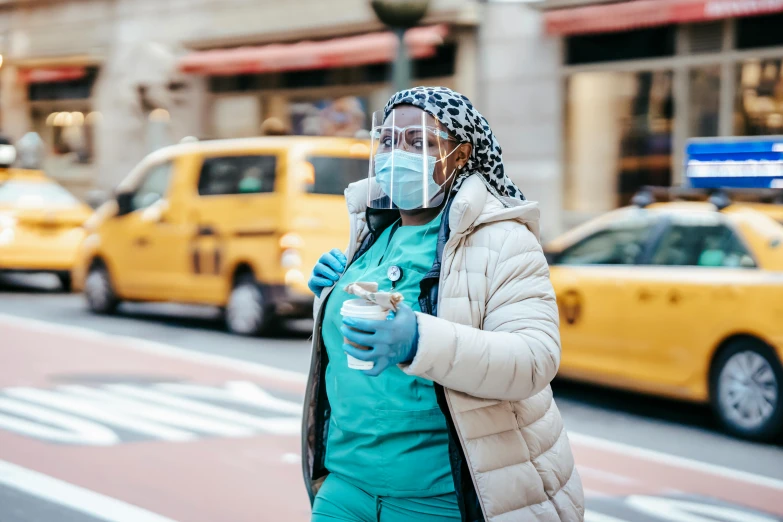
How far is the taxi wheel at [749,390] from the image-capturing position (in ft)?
23.7

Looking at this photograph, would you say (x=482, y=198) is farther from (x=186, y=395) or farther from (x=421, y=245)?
(x=186, y=395)

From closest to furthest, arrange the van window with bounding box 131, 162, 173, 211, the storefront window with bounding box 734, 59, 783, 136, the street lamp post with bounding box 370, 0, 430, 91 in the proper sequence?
1. the street lamp post with bounding box 370, 0, 430, 91
2. the van window with bounding box 131, 162, 173, 211
3. the storefront window with bounding box 734, 59, 783, 136

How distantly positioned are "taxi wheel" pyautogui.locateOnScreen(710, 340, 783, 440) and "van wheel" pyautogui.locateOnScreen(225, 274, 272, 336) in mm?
5091

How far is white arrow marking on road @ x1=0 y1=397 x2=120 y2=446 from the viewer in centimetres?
701

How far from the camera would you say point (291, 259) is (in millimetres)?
11102

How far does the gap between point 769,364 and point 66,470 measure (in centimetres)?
425

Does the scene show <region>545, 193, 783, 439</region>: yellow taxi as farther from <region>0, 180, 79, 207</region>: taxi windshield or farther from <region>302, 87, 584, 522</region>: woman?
<region>0, 180, 79, 207</region>: taxi windshield

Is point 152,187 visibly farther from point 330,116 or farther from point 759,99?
point 330,116

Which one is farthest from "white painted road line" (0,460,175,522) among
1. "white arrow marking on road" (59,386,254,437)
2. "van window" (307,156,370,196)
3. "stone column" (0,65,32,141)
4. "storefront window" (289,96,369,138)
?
"stone column" (0,65,32,141)

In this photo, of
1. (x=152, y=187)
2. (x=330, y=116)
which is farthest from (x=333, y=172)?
(x=330, y=116)

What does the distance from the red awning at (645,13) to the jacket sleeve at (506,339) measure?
12220mm

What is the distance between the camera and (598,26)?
51.6 feet

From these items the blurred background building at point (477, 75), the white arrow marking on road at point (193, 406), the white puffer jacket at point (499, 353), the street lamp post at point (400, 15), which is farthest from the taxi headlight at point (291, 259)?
the white puffer jacket at point (499, 353)

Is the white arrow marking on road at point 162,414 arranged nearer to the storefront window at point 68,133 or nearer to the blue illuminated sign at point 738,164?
the blue illuminated sign at point 738,164
